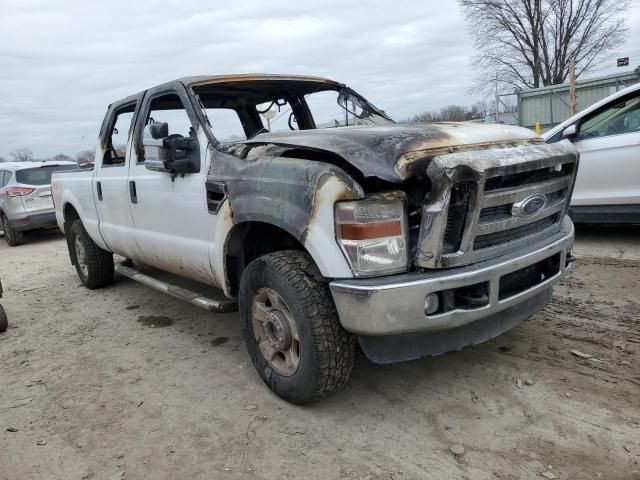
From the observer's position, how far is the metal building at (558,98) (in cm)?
1845

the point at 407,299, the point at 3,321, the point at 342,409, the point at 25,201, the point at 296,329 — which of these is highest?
the point at 25,201

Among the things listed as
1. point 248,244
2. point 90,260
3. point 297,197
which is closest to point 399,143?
point 297,197

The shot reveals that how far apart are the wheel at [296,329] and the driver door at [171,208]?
0.65 m

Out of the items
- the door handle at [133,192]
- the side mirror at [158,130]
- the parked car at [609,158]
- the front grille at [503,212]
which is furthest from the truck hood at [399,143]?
the parked car at [609,158]

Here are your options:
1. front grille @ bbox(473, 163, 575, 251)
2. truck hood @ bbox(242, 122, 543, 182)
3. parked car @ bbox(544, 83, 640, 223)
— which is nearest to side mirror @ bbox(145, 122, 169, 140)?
truck hood @ bbox(242, 122, 543, 182)

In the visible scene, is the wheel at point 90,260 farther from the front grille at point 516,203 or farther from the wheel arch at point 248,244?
the front grille at point 516,203

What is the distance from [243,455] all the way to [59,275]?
217 inches

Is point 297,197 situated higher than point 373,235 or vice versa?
point 297,197

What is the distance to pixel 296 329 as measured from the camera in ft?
9.02

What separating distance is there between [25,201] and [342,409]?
9557 mm

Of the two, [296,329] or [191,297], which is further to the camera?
[191,297]

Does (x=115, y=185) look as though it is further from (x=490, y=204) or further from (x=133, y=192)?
(x=490, y=204)

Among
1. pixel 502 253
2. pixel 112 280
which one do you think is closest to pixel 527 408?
pixel 502 253

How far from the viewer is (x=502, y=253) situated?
8.79 ft
